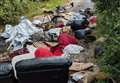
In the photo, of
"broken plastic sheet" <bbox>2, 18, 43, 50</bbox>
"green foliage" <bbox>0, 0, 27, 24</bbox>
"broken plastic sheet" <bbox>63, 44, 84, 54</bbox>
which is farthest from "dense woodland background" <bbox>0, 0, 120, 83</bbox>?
"broken plastic sheet" <bbox>2, 18, 43, 50</bbox>

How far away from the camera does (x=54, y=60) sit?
573 cm

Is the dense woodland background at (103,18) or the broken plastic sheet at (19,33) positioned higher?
the dense woodland background at (103,18)

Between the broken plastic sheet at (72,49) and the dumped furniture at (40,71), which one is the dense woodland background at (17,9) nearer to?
the broken plastic sheet at (72,49)

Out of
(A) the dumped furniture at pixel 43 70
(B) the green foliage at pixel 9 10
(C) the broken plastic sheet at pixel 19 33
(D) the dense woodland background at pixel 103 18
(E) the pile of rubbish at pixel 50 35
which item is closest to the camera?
(D) the dense woodland background at pixel 103 18

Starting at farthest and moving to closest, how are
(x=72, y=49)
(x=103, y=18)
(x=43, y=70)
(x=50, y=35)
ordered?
(x=50, y=35)
(x=72, y=49)
(x=103, y=18)
(x=43, y=70)

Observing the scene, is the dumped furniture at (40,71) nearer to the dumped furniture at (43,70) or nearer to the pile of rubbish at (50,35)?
the dumped furniture at (43,70)

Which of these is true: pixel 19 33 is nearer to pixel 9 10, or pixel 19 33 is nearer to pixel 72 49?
pixel 9 10

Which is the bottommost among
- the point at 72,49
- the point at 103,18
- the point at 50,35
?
the point at 72,49

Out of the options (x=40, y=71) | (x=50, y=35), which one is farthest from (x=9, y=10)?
(x=40, y=71)

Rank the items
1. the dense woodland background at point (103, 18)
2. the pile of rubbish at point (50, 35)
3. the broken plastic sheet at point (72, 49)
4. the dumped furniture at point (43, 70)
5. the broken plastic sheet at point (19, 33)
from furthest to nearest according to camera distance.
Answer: the broken plastic sheet at point (19, 33) → the pile of rubbish at point (50, 35) → the broken plastic sheet at point (72, 49) → the dumped furniture at point (43, 70) → the dense woodland background at point (103, 18)

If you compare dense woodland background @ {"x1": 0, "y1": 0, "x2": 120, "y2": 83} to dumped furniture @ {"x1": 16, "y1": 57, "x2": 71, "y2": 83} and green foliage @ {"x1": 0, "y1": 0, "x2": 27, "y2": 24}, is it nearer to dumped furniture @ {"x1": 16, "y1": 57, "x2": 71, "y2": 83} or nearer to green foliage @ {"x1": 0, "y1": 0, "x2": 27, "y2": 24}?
green foliage @ {"x1": 0, "y1": 0, "x2": 27, "y2": 24}

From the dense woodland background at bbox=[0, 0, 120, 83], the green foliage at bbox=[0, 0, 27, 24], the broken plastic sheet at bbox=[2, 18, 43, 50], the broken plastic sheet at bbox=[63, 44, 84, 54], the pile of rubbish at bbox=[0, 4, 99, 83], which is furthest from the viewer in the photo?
the green foliage at bbox=[0, 0, 27, 24]

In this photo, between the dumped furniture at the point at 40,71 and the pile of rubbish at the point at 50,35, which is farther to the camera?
the pile of rubbish at the point at 50,35

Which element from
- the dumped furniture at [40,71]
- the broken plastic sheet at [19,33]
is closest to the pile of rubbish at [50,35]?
the broken plastic sheet at [19,33]
